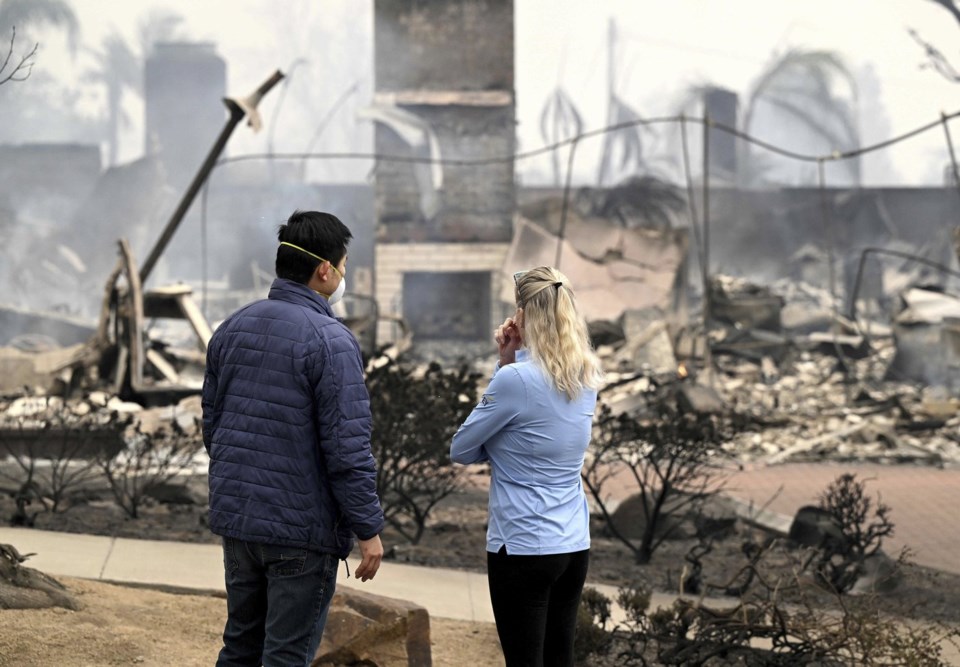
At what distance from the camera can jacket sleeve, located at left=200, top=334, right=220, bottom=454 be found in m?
3.36

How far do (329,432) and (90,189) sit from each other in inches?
1139

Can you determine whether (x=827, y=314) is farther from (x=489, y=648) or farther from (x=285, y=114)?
(x=489, y=648)

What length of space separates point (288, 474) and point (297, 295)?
1.66 feet

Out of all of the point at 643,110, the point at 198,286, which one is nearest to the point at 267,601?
the point at 198,286

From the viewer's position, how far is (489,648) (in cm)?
538

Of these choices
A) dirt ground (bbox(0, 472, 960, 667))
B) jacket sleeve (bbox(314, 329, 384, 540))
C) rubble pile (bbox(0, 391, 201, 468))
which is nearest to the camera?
jacket sleeve (bbox(314, 329, 384, 540))

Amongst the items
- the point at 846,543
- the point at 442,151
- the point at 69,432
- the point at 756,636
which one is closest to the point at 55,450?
the point at 69,432

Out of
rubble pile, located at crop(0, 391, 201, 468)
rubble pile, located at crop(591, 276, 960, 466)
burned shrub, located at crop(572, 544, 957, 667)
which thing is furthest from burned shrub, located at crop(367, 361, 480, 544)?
rubble pile, located at crop(591, 276, 960, 466)

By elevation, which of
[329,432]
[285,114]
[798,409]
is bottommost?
[798,409]

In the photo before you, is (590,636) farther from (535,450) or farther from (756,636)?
(535,450)

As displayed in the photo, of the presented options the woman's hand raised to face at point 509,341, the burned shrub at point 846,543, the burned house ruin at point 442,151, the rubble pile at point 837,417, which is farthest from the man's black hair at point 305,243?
the burned house ruin at point 442,151

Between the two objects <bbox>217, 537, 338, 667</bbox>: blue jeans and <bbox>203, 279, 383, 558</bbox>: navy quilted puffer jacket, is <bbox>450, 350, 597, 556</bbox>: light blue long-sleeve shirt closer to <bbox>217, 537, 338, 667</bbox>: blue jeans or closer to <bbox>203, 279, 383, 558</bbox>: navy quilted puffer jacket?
<bbox>203, 279, 383, 558</bbox>: navy quilted puffer jacket

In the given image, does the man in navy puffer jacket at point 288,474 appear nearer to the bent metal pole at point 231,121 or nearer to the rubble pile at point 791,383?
the rubble pile at point 791,383

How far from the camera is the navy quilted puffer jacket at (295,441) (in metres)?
3.18
